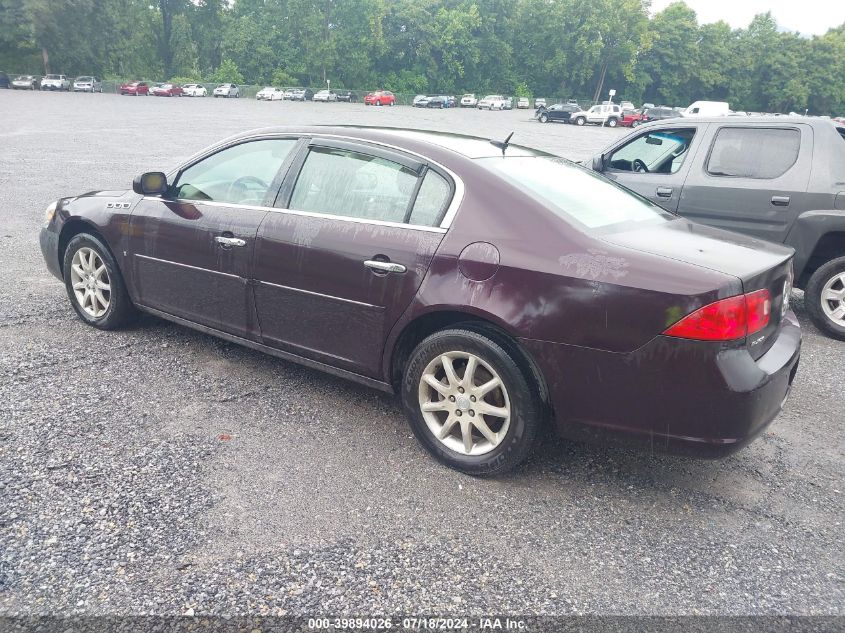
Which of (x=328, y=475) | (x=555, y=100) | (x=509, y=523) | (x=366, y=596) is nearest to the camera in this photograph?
(x=366, y=596)

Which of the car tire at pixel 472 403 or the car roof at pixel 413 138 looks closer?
the car tire at pixel 472 403

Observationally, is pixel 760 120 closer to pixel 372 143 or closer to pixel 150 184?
pixel 372 143

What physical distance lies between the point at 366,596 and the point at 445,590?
0.29 metres

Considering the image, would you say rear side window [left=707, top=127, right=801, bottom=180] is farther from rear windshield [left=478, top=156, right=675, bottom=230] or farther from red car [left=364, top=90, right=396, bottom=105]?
red car [left=364, top=90, right=396, bottom=105]

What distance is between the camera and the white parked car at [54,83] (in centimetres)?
5769

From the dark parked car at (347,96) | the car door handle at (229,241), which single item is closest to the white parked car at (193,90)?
the dark parked car at (347,96)

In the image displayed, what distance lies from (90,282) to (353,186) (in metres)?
2.44

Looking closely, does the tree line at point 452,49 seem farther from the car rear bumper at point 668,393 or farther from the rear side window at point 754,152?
the car rear bumper at point 668,393

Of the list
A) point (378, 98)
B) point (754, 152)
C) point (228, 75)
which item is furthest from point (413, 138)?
point (228, 75)

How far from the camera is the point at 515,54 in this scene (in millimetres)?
87375

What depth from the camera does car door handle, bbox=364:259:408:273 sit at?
3295mm

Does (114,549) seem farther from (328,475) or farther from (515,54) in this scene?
(515,54)

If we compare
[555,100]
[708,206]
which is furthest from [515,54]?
Answer: [708,206]

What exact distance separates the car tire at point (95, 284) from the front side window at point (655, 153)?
480 cm
